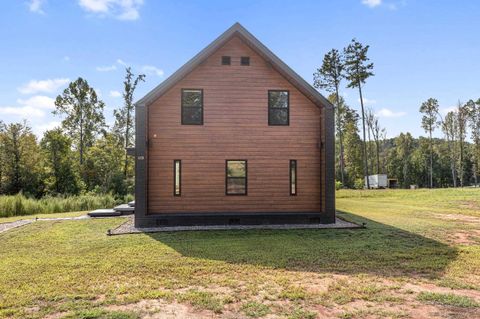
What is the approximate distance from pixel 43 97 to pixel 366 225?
3714 cm

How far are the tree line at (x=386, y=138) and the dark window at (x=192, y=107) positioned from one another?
25880 millimetres

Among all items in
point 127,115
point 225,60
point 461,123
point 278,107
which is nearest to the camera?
point 225,60

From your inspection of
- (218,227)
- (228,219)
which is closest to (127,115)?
(228,219)

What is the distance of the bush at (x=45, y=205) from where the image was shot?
17312 mm

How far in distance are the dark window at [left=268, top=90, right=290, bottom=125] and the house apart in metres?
0.04

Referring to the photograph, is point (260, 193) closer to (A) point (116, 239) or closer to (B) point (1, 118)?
(A) point (116, 239)

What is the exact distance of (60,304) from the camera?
4.40 m

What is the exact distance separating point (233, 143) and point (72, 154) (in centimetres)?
2643

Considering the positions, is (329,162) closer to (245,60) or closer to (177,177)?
(245,60)

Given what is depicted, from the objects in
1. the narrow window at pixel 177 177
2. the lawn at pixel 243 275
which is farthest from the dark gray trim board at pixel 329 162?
the narrow window at pixel 177 177

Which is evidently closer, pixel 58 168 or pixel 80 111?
pixel 58 168

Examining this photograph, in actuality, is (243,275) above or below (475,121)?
below

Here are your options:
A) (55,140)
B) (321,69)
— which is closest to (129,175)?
(55,140)

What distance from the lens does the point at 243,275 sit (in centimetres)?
570
